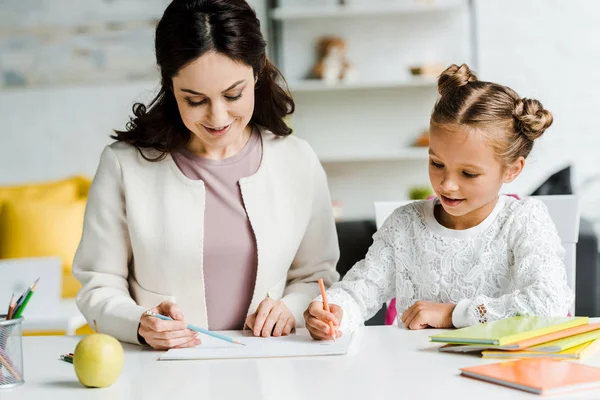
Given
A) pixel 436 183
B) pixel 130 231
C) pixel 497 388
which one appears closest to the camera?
pixel 497 388

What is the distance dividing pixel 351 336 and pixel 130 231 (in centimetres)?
54

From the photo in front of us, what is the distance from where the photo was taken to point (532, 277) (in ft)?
4.74

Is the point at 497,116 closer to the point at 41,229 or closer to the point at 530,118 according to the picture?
the point at 530,118

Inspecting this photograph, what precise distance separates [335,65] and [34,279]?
2.51m

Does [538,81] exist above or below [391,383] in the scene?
above

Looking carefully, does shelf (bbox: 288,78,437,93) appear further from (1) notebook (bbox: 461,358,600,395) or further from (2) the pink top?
(1) notebook (bbox: 461,358,600,395)

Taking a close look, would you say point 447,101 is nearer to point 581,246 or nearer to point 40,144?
point 581,246

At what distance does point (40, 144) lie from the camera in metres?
4.78

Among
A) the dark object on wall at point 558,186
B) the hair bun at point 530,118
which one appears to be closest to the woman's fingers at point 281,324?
the hair bun at point 530,118

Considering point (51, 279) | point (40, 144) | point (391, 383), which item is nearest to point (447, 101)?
point (391, 383)

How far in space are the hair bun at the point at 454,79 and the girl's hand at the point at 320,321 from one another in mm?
505

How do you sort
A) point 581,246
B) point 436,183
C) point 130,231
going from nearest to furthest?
point 436,183 < point 130,231 < point 581,246

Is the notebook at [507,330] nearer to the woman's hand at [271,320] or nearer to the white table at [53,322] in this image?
the woman's hand at [271,320]

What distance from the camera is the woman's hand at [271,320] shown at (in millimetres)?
1464
